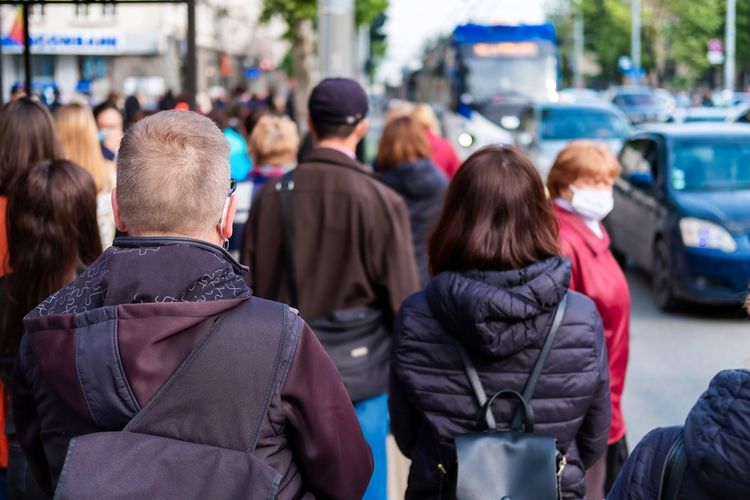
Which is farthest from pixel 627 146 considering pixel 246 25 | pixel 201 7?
pixel 246 25

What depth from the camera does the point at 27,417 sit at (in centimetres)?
258

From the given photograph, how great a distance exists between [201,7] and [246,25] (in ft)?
58.1

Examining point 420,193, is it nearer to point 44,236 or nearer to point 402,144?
point 402,144

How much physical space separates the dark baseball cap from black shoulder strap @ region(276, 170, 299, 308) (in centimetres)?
35

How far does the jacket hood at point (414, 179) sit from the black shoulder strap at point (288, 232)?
2750mm

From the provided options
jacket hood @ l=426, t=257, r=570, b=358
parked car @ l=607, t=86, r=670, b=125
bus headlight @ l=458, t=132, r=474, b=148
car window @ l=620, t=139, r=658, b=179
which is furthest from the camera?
parked car @ l=607, t=86, r=670, b=125

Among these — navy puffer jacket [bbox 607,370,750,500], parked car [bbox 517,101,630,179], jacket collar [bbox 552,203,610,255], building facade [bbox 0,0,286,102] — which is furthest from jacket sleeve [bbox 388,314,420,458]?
building facade [bbox 0,0,286,102]

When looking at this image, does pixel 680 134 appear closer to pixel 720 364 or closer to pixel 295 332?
pixel 720 364

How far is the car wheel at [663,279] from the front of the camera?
10.6 m

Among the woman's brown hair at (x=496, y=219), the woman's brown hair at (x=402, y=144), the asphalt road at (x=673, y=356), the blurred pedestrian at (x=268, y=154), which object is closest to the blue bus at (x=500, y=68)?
the asphalt road at (x=673, y=356)

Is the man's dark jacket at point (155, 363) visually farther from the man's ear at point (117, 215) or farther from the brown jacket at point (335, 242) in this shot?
the brown jacket at point (335, 242)

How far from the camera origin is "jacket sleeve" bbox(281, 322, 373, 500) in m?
2.37

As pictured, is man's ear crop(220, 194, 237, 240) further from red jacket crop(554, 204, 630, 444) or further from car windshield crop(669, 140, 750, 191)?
car windshield crop(669, 140, 750, 191)

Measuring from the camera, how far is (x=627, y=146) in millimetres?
→ 13086
